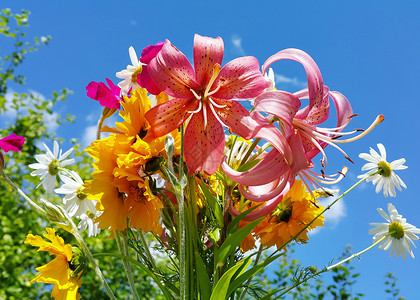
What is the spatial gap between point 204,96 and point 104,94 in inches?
7.4

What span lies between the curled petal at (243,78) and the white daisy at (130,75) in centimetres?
22

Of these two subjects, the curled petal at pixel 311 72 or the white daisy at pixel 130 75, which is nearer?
the curled petal at pixel 311 72

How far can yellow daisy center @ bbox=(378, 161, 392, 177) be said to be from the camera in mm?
943

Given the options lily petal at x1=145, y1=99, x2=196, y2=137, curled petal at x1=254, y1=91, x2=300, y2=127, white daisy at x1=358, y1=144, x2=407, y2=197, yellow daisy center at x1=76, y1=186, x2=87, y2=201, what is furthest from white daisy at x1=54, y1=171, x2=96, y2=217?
white daisy at x1=358, y1=144, x2=407, y2=197

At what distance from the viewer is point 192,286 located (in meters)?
0.74

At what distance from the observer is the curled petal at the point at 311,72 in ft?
2.29

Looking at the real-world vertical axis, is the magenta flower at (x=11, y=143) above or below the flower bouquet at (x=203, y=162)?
above

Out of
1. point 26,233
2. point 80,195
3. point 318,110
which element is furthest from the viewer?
point 26,233

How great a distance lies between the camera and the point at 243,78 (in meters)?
0.72

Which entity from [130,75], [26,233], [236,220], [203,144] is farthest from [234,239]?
[26,233]

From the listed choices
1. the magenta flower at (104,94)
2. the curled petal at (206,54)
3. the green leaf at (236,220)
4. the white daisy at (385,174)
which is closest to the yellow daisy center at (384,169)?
the white daisy at (385,174)

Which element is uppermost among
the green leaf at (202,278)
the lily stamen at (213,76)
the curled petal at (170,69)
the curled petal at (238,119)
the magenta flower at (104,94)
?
the magenta flower at (104,94)

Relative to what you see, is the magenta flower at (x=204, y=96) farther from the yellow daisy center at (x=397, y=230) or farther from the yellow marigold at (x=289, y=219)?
the yellow daisy center at (x=397, y=230)

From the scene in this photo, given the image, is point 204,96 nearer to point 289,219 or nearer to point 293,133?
point 293,133
